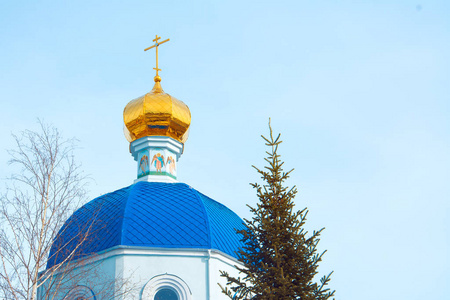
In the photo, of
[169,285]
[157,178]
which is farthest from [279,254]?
[157,178]

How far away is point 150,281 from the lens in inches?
428

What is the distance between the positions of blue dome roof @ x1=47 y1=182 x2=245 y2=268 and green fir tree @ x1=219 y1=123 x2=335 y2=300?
3.78 metres

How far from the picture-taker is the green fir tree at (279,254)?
7113mm

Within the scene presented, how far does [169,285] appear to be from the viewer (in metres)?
10.9

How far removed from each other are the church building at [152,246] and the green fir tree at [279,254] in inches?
124

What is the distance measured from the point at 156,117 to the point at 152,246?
451cm

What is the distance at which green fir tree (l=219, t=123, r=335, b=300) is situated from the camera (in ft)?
23.3

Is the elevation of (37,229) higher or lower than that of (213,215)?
lower

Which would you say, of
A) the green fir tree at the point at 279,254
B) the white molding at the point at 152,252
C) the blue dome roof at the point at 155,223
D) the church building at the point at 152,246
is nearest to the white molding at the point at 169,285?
the church building at the point at 152,246

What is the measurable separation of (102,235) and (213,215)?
2.16m

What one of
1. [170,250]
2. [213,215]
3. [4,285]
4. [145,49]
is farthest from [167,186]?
[4,285]

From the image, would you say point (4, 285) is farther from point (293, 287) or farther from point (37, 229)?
point (293, 287)

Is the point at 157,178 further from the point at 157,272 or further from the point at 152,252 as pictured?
the point at 157,272

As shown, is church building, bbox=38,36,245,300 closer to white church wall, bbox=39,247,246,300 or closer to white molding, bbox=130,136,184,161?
white church wall, bbox=39,247,246,300
